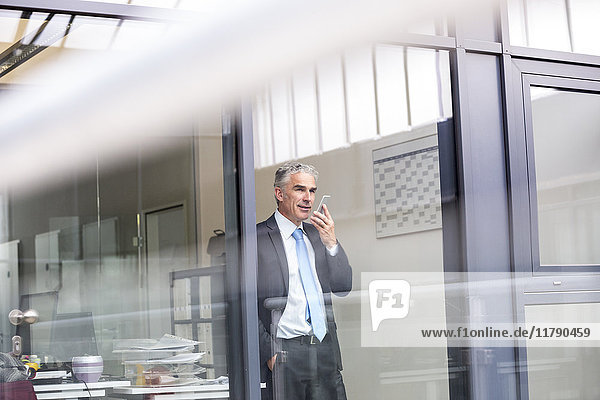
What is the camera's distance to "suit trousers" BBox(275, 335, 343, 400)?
10.3 feet

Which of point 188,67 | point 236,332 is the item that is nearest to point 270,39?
point 188,67

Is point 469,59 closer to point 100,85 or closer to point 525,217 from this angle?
point 525,217

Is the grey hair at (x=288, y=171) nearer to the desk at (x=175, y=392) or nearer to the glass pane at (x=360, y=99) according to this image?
the glass pane at (x=360, y=99)

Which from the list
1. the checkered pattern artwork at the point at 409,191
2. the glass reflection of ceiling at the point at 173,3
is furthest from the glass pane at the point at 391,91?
the glass reflection of ceiling at the point at 173,3

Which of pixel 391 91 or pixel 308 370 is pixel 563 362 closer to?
pixel 308 370

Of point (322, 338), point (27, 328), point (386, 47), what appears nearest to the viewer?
point (27, 328)

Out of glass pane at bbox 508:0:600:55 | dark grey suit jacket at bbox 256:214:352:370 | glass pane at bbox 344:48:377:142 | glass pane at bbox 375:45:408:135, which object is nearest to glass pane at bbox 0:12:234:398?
dark grey suit jacket at bbox 256:214:352:370

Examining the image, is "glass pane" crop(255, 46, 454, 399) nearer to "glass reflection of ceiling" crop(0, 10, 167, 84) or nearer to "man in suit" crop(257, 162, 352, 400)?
"man in suit" crop(257, 162, 352, 400)

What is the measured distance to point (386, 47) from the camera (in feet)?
11.3

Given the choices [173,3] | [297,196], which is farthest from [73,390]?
[173,3]

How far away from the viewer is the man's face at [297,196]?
323 cm

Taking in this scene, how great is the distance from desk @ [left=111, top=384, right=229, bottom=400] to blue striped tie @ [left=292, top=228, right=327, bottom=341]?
383mm

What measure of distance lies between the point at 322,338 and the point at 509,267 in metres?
0.81

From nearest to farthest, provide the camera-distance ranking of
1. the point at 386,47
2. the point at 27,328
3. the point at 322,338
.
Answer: the point at 27,328 → the point at 322,338 → the point at 386,47
